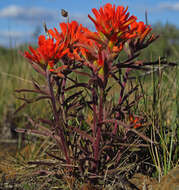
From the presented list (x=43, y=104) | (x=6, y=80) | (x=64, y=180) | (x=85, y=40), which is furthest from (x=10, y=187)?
(x=6, y=80)

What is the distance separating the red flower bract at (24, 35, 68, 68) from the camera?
105 cm

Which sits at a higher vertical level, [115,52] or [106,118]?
[115,52]

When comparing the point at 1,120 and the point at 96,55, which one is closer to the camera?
the point at 96,55

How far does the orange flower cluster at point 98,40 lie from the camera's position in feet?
3.34

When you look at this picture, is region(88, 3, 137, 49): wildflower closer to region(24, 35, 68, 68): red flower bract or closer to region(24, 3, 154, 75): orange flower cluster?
region(24, 3, 154, 75): orange flower cluster

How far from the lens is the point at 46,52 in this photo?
1059 millimetres

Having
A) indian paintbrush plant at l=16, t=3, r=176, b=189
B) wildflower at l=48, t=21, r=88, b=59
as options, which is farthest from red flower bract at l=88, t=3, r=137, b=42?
wildflower at l=48, t=21, r=88, b=59

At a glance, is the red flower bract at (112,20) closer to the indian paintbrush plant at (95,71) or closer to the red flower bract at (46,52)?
the indian paintbrush plant at (95,71)

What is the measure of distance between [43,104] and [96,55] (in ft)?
5.27

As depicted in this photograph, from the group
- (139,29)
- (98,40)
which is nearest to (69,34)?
(98,40)

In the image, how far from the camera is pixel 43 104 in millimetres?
2605

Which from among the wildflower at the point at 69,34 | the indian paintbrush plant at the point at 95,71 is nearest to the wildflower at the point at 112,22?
the indian paintbrush plant at the point at 95,71

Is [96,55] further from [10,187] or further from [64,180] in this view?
[10,187]

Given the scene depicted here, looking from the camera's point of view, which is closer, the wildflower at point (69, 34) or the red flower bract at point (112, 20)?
the red flower bract at point (112, 20)
